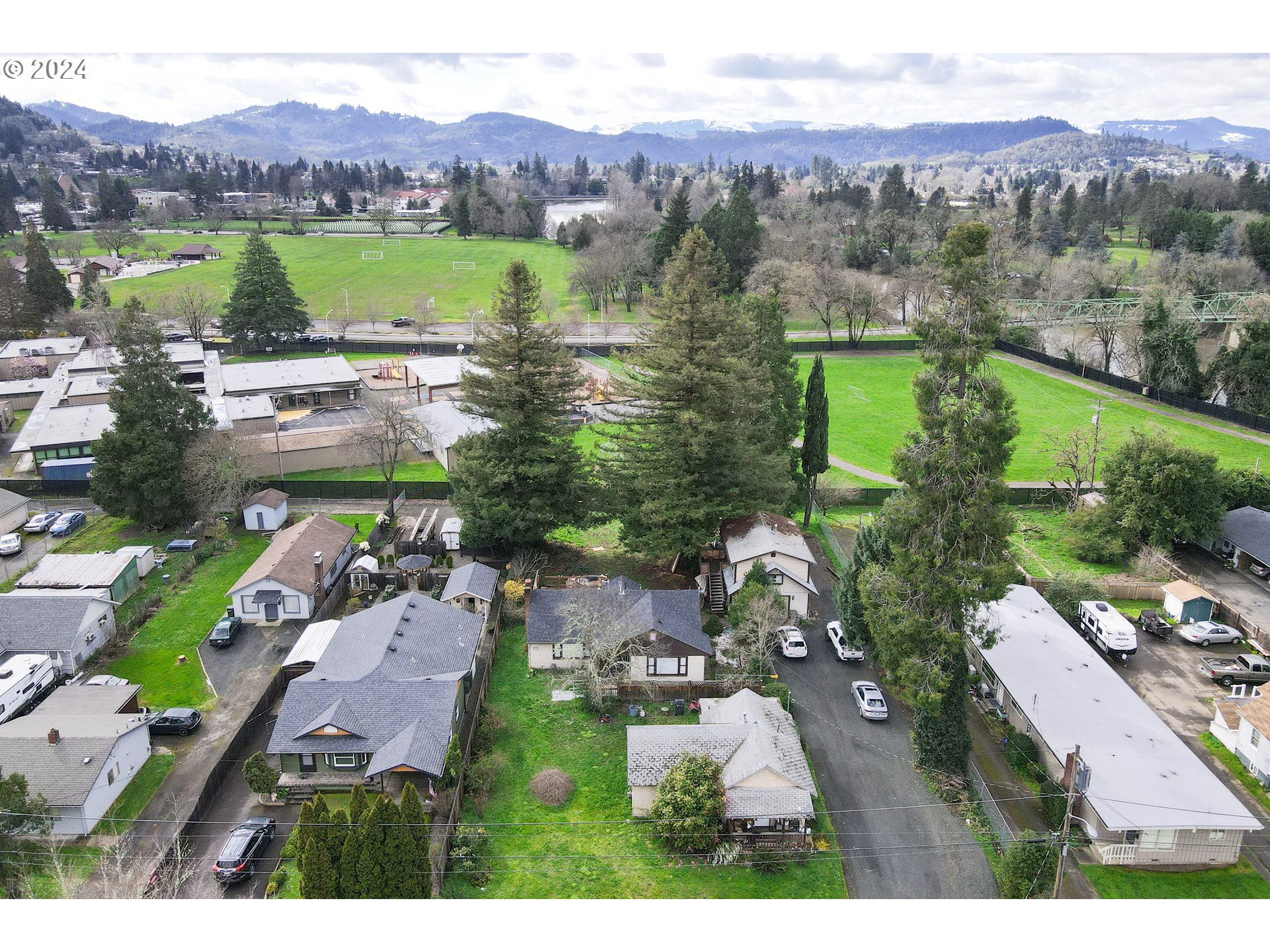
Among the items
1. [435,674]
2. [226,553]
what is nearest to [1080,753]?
[435,674]

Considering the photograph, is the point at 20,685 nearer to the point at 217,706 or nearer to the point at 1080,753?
the point at 217,706

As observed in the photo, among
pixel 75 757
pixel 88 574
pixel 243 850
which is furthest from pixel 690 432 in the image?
pixel 88 574

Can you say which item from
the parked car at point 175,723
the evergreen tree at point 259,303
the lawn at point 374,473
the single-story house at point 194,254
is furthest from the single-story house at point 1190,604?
the single-story house at point 194,254

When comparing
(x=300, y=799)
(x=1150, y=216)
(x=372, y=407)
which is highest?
(x=1150, y=216)

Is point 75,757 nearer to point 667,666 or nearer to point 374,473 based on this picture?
point 667,666

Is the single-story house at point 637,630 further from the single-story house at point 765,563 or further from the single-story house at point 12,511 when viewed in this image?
the single-story house at point 12,511

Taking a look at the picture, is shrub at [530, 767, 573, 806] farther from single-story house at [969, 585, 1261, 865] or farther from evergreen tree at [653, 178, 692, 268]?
evergreen tree at [653, 178, 692, 268]

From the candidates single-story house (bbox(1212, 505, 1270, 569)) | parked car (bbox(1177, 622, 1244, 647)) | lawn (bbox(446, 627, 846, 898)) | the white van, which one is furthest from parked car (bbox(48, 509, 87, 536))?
single-story house (bbox(1212, 505, 1270, 569))
